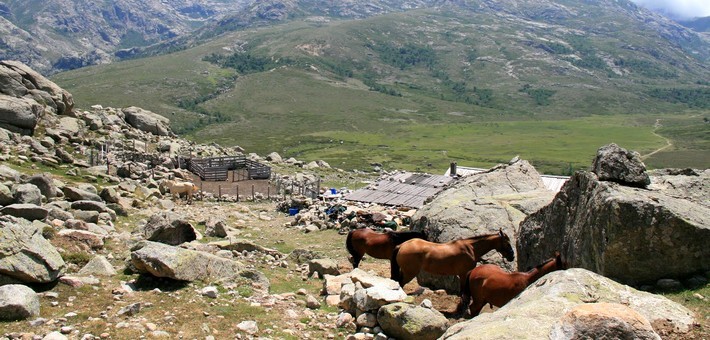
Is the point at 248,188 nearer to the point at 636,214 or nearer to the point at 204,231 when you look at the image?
the point at 204,231

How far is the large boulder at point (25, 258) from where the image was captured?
39.8 feet

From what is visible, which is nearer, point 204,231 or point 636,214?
point 636,214

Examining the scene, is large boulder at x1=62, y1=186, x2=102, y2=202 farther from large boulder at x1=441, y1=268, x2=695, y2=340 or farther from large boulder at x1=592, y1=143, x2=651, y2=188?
large boulder at x1=592, y1=143, x2=651, y2=188

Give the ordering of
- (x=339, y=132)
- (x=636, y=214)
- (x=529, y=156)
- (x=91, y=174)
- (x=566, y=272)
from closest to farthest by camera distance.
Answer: (x=566, y=272) → (x=636, y=214) → (x=91, y=174) → (x=529, y=156) → (x=339, y=132)

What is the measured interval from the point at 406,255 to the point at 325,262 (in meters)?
3.40

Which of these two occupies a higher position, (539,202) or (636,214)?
(636,214)

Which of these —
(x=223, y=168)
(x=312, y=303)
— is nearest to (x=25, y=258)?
(x=312, y=303)

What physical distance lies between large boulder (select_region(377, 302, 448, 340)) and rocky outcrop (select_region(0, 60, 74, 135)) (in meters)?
33.5

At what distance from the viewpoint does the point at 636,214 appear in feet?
36.2

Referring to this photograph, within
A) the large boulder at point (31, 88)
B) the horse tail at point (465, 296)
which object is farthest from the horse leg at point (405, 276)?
the large boulder at point (31, 88)

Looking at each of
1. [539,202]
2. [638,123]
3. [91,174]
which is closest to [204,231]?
[91,174]

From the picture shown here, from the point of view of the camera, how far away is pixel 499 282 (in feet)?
39.8

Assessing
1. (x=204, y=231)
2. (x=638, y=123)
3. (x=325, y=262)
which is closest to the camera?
(x=325, y=262)

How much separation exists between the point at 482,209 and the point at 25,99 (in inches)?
1357
